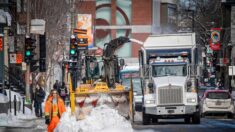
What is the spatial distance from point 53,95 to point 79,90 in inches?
202

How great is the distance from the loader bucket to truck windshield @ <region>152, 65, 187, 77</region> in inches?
220

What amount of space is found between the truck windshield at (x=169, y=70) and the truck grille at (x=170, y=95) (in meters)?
1.18

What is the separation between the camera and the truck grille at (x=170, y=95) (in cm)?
3072

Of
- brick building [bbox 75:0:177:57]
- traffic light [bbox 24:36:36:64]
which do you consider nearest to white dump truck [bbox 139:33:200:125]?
traffic light [bbox 24:36:36:64]

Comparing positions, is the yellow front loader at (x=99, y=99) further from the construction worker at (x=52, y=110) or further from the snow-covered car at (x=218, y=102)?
the snow-covered car at (x=218, y=102)

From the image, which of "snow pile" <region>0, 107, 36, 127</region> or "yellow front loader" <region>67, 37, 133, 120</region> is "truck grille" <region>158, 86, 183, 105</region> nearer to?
"yellow front loader" <region>67, 37, 133, 120</region>

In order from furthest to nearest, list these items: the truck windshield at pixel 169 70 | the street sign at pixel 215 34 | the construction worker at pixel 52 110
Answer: the street sign at pixel 215 34 → the truck windshield at pixel 169 70 → the construction worker at pixel 52 110

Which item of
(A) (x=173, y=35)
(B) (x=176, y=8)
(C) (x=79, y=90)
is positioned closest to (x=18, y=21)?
(A) (x=173, y=35)

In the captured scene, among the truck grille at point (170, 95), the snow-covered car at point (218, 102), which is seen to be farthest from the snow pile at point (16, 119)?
the snow-covered car at point (218, 102)

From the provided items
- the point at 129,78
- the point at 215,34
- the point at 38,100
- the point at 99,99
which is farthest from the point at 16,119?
the point at 215,34

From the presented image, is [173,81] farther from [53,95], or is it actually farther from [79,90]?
[53,95]

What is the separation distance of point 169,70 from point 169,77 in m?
0.75

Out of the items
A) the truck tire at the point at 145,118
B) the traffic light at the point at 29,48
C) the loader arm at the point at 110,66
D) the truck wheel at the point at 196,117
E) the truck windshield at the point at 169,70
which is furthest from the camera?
the traffic light at the point at 29,48

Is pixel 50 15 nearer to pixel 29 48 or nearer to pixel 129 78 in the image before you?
pixel 129 78
